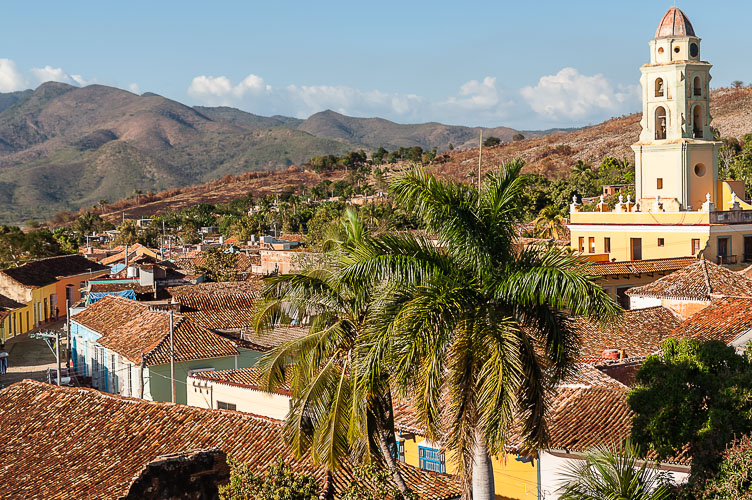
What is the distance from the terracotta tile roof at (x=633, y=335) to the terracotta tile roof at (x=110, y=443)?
336 inches

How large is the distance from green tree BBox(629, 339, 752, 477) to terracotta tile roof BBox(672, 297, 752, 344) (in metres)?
6.59

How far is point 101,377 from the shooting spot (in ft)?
97.3

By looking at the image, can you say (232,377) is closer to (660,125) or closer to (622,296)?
(622,296)

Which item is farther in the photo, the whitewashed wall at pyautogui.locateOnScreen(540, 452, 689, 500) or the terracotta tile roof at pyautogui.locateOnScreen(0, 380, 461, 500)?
the whitewashed wall at pyautogui.locateOnScreen(540, 452, 689, 500)

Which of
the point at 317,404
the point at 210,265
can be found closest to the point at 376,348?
the point at 317,404

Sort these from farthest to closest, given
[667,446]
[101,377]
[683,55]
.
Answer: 1. [683,55]
2. [101,377]
3. [667,446]

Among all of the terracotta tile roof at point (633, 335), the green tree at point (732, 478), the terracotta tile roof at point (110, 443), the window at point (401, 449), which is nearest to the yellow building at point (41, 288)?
the terracotta tile roof at point (110, 443)

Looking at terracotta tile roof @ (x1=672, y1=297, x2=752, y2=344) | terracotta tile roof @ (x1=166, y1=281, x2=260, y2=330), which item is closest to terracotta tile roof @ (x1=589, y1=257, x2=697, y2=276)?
terracotta tile roof @ (x1=672, y1=297, x2=752, y2=344)

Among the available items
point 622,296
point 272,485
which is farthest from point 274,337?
point 272,485

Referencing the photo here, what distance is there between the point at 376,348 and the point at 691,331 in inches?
447

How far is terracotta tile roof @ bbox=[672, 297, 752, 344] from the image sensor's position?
1828cm

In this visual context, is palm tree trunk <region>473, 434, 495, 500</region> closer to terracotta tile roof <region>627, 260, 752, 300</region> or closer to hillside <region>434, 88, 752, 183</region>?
terracotta tile roof <region>627, 260, 752, 300</region>

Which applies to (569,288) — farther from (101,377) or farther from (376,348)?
(101,377)

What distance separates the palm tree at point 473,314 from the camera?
1014cm
